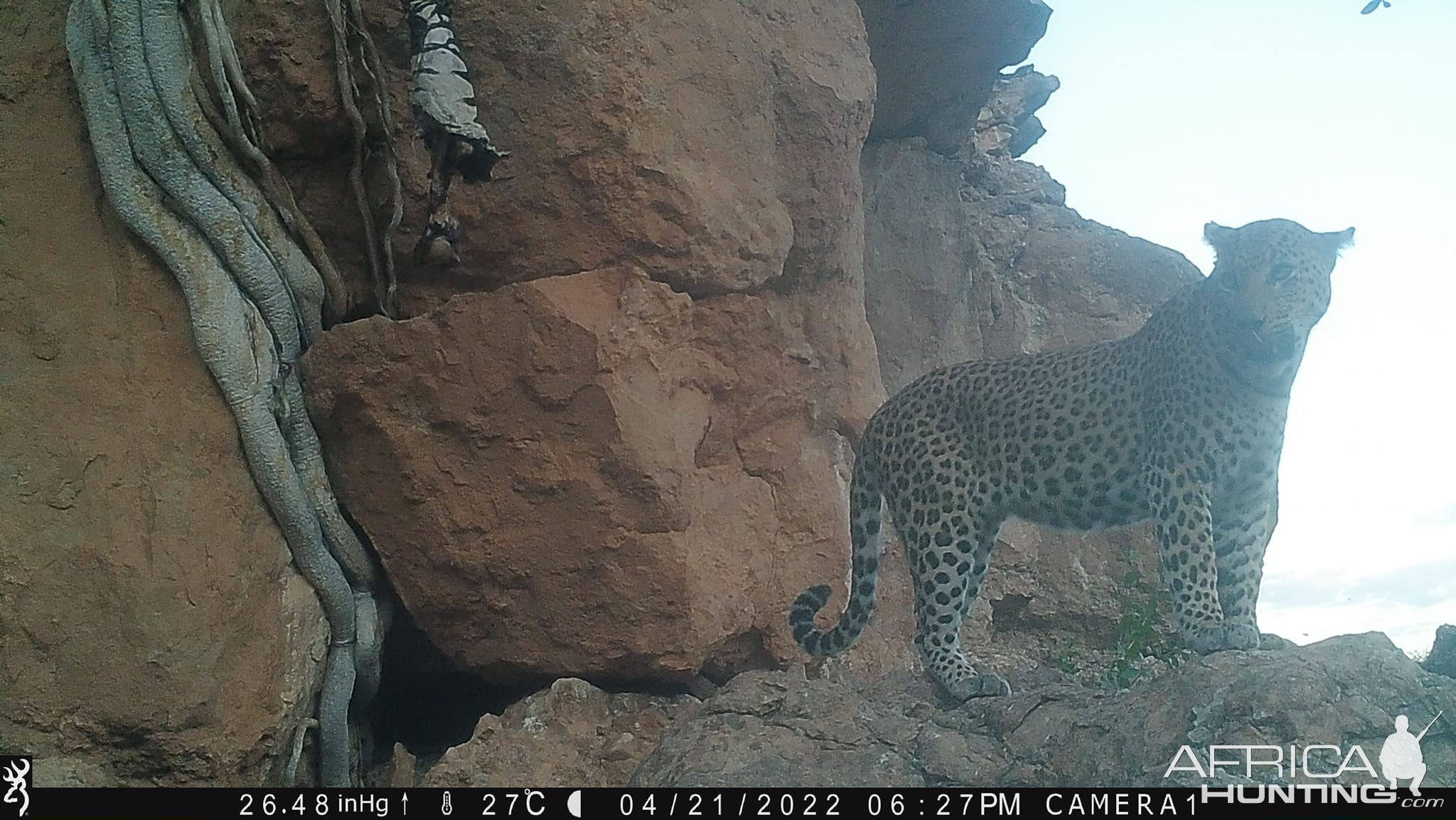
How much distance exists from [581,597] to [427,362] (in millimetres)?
895

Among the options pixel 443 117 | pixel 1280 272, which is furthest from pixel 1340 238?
pixel 443 117

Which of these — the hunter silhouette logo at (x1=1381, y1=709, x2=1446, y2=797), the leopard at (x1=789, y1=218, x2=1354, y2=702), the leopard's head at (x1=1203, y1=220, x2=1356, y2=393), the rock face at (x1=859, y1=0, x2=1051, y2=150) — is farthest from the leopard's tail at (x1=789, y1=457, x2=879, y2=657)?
the rock face at (x1=859, y1=0, x2=1051, y2=150)

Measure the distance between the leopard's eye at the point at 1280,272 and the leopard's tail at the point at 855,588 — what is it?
1472 millimetres

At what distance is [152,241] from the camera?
3654 mm

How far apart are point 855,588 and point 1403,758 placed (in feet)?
5.86

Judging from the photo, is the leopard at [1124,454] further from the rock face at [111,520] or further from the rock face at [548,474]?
the rock face at [111,520]

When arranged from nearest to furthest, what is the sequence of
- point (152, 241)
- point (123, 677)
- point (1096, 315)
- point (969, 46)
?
point (123, 677), point (152, 241), point (1096, 315), point (969, 46)

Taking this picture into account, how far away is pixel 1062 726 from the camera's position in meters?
3.44

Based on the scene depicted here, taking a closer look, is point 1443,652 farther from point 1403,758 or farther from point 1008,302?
point 1008,302

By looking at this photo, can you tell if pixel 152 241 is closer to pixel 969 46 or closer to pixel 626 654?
pixel 626 654

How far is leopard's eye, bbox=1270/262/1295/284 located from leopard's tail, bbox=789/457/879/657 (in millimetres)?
1472

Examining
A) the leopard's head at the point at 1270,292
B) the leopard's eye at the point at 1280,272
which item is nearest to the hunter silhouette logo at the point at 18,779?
the leopard's head at the point at 1270,292

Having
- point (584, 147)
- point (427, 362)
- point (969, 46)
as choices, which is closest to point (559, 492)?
point (427, 362)

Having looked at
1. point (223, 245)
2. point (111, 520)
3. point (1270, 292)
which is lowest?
point (111, 520)
